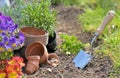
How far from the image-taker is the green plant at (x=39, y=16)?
4.00 metres

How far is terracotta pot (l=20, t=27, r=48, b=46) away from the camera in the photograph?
3.82m

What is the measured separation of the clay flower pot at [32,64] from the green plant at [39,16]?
53 cm

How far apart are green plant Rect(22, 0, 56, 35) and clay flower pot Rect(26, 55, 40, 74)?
526 mm

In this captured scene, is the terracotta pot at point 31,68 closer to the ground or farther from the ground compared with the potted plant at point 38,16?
closer to the ground

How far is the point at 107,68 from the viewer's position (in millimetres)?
3775

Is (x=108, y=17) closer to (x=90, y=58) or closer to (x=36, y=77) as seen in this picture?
(x=90, y=58)

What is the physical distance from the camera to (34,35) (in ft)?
12.8

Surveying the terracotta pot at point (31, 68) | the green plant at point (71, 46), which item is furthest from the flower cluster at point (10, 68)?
the green plant at point (71, 46)

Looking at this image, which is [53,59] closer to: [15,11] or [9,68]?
[15,11]

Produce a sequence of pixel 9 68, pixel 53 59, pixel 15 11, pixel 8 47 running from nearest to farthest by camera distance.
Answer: pixel 8 47
pixel 9 68
pixel 53 59
pixel 15 11

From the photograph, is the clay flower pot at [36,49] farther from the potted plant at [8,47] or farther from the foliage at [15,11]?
the potted plant at [8,47]

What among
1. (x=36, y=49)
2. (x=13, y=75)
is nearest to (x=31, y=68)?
(x=36, y=49)

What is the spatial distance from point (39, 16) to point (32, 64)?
66 cm

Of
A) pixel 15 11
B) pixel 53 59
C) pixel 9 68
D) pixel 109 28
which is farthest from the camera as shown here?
pixel 109 28
